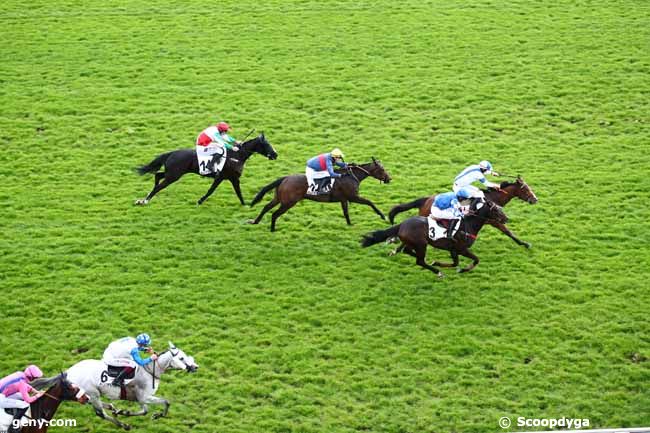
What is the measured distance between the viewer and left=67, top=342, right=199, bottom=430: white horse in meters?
12.0

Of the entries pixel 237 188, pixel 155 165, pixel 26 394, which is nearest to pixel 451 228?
pixel 237 188

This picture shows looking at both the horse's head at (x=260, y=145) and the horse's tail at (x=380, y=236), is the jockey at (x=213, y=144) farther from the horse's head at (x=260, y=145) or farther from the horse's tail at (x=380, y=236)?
the horse's tail at (x=380, y=236)

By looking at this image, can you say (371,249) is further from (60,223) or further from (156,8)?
(156,8)

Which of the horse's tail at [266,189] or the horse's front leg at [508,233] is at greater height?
the horse's tail at [266,189]

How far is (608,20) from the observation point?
2677 centimetres

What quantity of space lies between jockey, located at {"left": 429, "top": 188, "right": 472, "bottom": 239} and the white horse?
16.4ft

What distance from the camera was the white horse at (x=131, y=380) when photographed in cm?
1198

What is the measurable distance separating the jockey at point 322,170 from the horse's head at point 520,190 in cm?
299

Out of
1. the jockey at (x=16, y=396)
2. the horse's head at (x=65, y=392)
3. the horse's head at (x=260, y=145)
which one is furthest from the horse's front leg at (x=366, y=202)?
the jockey at (x=16, y=396)

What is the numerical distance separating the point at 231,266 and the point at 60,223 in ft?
12.7

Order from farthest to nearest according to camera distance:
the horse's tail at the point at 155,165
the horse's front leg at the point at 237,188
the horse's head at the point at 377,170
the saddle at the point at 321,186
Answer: the horse's front leg at the point at 237,188
the horse's tail at the point at 155,165
the horse's head at the point at 377,170
the saddle at the point at 321,186

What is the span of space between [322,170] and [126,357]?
5619mm

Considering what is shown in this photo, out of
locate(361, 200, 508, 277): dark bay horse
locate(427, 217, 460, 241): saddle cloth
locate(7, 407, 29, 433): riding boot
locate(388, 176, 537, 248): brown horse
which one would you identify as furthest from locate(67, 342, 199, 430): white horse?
locate(388, 176, 537, 248): brown horse

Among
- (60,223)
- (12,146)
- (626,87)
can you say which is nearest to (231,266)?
(60,223)
